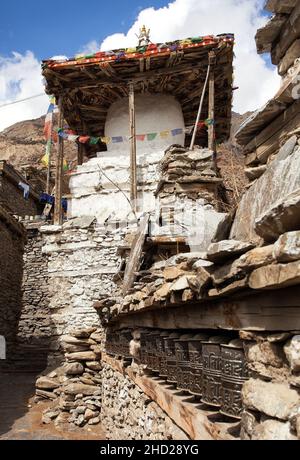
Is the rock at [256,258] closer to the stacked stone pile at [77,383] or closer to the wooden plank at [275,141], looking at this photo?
the wooden plank at [275,141]

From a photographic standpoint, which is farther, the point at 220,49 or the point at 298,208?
the point at 220,49

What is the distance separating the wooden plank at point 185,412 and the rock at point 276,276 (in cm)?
100

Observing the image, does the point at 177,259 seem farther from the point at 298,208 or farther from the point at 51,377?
the point at 51,377

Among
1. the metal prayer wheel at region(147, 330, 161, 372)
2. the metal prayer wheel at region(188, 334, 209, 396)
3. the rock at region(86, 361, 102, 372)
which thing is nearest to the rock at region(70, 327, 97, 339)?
the rock at region(86, 361, 102, 372)

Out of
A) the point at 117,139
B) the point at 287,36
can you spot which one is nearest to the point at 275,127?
the point at 287,36

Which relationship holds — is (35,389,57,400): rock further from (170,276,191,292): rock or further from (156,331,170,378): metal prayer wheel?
(170,276,191,292): rock

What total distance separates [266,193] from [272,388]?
4.69 ft

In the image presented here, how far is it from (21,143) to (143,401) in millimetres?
39427

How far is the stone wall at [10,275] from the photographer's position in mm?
12891

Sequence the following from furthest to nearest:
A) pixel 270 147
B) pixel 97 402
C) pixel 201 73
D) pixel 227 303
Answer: pixel 201 73
pixel 97 402
pixel 270 147
pixel 227 303

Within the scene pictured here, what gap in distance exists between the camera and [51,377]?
30.2ft

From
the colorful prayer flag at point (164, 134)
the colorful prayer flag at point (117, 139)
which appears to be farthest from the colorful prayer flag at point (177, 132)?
the colorful prayer flag at point (117, 139)

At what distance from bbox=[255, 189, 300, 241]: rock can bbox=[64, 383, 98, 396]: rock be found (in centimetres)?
726

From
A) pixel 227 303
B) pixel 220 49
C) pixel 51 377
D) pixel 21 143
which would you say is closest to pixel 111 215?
pixel 51 377
